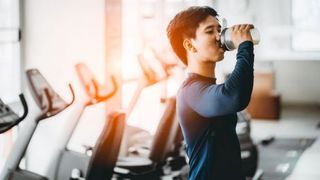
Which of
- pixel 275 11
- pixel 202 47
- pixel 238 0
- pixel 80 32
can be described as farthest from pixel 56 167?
pixel 275 11

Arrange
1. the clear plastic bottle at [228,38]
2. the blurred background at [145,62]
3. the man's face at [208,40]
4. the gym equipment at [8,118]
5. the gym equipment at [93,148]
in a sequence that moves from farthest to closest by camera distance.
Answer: the blurred background at [145,62] → the gym equipment at [93,148] → the gym equipment at [8,118] → the man's face at [208,40] → the clear plastic bottle at [228,38]

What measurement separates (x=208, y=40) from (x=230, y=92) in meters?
0.34

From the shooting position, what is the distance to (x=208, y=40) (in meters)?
1.96

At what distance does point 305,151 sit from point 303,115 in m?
2.02

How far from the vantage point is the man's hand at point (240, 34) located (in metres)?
1.78

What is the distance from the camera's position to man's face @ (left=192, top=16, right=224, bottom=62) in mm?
1955

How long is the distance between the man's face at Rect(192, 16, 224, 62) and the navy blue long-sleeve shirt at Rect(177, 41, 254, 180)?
111 mm

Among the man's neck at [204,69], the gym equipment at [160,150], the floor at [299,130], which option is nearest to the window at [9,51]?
the gym equipment at [160,150]

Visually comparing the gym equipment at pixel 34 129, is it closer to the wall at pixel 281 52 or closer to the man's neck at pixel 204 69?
the man's neck at pixel 204 69

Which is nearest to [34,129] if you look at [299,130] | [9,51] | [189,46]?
[9,51]

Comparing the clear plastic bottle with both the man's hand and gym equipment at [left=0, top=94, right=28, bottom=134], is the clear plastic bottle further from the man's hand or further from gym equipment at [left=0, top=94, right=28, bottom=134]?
gym equipment at [left=0, top=94, right=28, bottom=134]

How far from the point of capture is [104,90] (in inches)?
151

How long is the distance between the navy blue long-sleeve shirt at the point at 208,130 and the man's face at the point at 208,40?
4.4 inches

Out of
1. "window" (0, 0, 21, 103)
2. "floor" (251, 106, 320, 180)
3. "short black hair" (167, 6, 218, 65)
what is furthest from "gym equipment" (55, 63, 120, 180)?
"floor" (251, 106, 320, 180)
